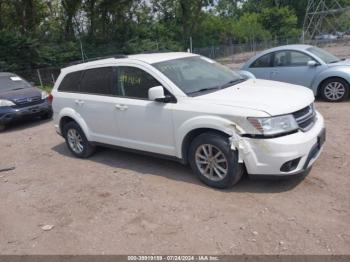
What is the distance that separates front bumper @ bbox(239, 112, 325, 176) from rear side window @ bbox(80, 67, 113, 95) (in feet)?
8.34

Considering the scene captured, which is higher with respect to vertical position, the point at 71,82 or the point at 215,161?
the point at 71,82

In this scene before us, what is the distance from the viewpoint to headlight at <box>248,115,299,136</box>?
448cm

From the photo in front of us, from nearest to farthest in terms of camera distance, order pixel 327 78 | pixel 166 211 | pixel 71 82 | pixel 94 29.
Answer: pixel 166 211 → pixel 71 82 → pixel 327 78 → pixel 94 29

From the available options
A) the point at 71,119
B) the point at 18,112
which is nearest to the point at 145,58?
the point at 71,119

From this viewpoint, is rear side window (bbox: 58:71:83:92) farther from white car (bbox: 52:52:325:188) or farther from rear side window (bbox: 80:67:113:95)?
rear side window (bbox: 80:67:113:95)

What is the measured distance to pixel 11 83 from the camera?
1144 centimetres

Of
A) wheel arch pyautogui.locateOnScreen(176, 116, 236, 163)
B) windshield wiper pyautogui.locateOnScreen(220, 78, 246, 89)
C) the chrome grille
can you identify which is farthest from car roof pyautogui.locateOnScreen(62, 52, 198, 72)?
the chrome grille

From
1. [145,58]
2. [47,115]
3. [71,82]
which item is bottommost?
[47,115]

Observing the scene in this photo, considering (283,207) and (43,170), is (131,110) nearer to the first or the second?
(43,170)

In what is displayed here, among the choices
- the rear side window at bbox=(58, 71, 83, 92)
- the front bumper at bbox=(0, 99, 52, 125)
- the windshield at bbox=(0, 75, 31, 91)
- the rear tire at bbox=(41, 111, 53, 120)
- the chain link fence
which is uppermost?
the rear side window at bbox=(58, 71, 83, 92)

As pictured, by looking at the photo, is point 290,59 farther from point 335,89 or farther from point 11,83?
point 11,83

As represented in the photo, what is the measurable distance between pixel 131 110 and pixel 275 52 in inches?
224

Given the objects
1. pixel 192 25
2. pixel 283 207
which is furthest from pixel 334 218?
pixel 192 25

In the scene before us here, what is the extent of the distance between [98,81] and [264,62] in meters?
5.38
